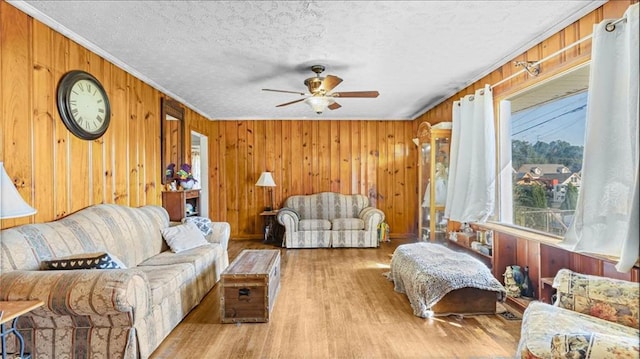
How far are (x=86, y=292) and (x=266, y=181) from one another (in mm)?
4468

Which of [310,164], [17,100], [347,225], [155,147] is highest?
[17,100]

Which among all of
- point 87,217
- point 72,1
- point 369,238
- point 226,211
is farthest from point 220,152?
point 72,1

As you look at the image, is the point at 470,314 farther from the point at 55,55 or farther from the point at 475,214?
the point at 55,55

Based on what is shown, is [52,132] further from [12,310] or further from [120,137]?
[12,310]

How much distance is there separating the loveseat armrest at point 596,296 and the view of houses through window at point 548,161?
0.84m

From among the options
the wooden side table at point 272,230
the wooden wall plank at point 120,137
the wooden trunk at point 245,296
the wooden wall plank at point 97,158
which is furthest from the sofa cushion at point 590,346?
the wooden side table at point 272,230

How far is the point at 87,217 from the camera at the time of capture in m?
2.72

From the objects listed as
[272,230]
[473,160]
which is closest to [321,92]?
[473,160]

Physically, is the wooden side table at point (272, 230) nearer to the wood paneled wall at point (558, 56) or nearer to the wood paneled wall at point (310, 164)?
the wood paneled wall at point (310, 164)

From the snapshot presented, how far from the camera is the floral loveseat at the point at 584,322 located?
54.9 inches

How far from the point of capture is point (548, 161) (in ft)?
9.66

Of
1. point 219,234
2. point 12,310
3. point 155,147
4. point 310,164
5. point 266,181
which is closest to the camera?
point 12,310

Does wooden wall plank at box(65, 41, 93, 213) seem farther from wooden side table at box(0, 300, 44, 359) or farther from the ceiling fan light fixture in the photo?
the ceiling fan light fixture

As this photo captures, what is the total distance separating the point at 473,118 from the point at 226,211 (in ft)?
15.9
